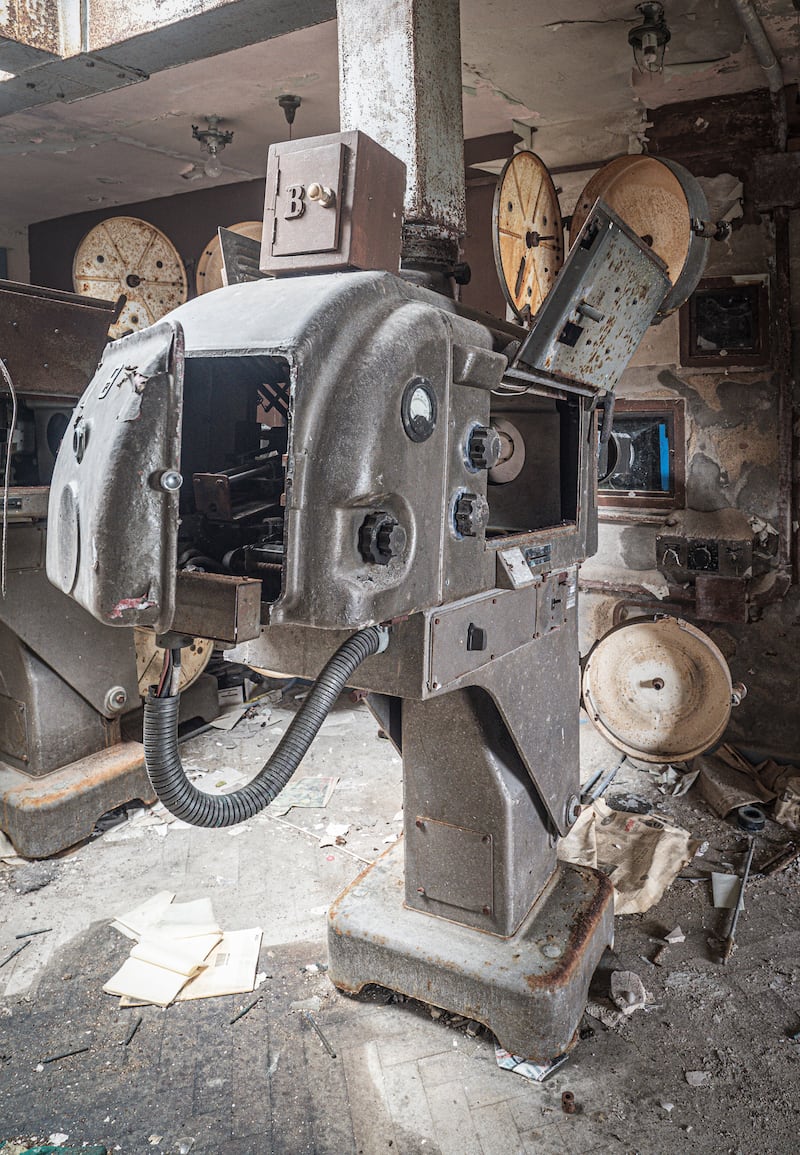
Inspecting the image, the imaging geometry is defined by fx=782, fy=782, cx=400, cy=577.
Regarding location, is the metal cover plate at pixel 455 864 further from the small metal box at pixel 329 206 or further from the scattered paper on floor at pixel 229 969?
the small metal box at pixel 329 206

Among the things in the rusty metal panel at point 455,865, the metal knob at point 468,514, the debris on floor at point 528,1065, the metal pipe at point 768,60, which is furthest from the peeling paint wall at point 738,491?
the metal knob at point 468,514

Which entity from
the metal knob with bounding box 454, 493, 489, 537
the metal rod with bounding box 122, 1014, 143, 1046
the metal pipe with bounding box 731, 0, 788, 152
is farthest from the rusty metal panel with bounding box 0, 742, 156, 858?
the metal pipe with bounding box 731, 0, 788, 152

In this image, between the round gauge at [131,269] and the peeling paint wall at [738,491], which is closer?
the peeling paint wall at [738,491]

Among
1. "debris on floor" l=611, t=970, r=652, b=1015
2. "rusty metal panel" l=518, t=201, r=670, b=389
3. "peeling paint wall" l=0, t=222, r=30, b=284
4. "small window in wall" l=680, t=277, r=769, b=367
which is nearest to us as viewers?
"rusty metal panel" l=518, t=201, r=670, b=389

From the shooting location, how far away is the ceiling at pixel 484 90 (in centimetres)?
319

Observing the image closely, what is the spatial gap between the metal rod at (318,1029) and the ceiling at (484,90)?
364 cm

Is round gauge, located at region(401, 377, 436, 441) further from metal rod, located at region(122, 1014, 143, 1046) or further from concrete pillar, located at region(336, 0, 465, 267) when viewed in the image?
metal rod, located at region(122, 1014, 143, 1046)

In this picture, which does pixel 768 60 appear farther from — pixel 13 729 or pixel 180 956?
pixel 13 729

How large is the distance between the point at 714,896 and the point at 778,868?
347mm

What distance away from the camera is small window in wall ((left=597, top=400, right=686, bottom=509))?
13.0ft

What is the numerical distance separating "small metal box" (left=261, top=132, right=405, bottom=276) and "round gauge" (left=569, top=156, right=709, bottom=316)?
3.87 feet

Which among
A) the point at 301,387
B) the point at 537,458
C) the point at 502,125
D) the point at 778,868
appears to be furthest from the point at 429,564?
the point at 502,125

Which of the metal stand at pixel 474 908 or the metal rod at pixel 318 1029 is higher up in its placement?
the metal stand at pixel 474 908

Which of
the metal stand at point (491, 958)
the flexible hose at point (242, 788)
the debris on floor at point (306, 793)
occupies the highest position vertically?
the flexible hose at point (242, 788)
